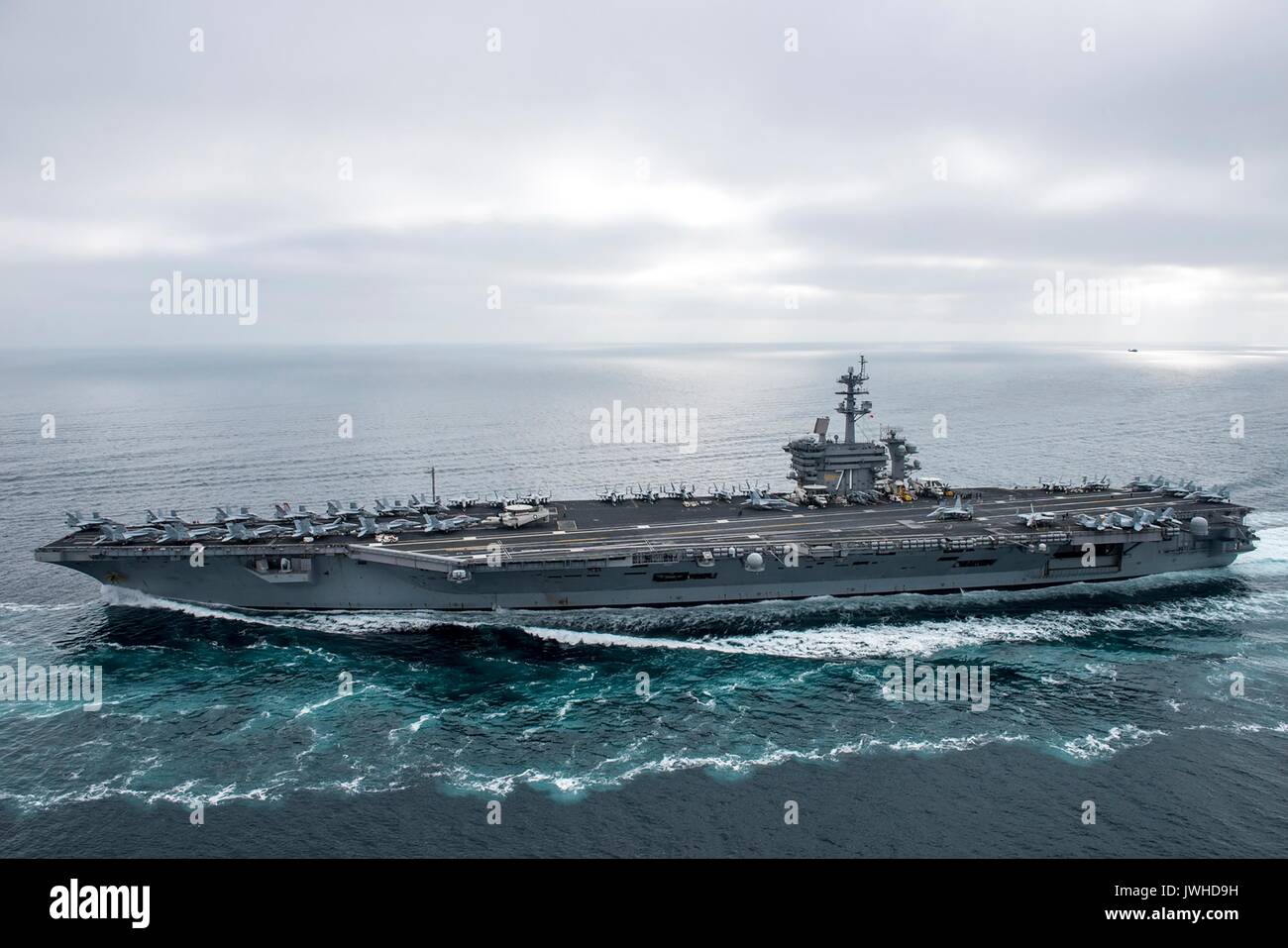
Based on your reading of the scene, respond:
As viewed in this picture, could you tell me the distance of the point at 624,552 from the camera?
31391mm

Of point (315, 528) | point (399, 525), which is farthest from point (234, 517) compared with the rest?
point (399, 525)

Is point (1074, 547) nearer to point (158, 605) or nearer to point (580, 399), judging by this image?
point (158, 605)

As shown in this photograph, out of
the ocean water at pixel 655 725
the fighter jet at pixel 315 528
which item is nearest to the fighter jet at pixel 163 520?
the ocean water at pixel 655 725

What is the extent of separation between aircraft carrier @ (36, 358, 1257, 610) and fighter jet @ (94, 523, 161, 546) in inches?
3.7

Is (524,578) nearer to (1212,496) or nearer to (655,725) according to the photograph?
(655,725)

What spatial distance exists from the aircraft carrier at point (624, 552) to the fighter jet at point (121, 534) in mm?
94

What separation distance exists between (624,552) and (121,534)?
1958 cm

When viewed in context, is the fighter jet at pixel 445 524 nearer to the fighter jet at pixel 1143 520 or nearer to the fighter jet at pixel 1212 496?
the fighter jet at pixel 1143 520

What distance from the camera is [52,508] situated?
4444 cm

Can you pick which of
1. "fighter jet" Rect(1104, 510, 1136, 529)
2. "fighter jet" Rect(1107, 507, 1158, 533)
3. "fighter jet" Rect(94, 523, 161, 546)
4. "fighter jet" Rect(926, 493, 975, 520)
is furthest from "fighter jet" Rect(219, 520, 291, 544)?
"fighter jet" Rect(1107, 507, 1158, 533)

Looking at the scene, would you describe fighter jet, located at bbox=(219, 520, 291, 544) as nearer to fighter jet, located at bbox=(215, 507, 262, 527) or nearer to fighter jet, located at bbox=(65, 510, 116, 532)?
fighter jet, located at bbox=(215, 507, 262, 527)

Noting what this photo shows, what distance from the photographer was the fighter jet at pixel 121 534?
30.8 meters

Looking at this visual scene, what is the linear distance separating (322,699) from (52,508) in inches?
1215
